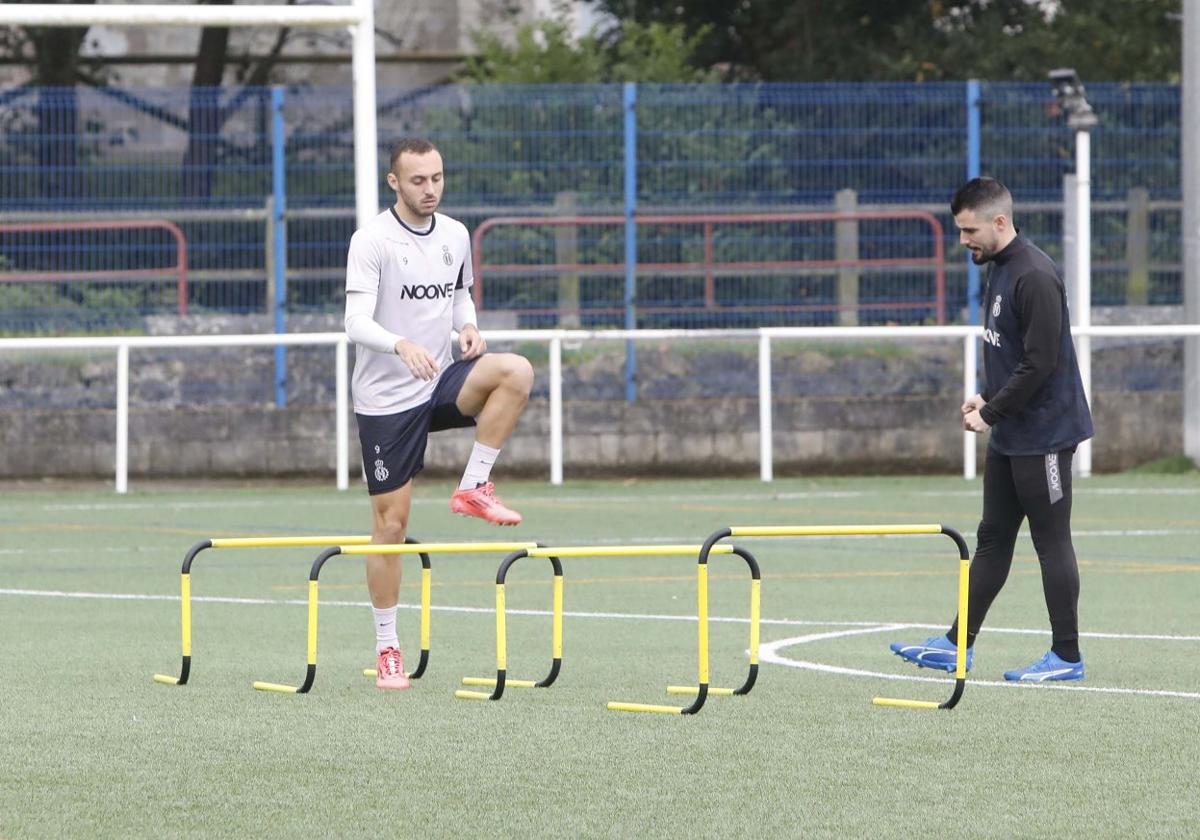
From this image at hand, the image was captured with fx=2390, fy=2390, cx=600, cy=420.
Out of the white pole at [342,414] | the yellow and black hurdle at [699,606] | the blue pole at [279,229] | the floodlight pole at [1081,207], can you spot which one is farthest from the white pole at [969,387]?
the yellow and black hurdle at [699,606]

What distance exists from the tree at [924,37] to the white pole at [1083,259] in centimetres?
760

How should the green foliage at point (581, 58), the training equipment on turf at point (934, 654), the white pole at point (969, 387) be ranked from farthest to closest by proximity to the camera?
the green foliage at point (581, 58)
the white pole at point (969, 387)
the training equipment on turf at point (934, 654)

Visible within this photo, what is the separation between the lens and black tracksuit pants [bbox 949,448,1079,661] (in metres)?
8.88

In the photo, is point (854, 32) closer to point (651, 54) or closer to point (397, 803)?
point (651, 54)

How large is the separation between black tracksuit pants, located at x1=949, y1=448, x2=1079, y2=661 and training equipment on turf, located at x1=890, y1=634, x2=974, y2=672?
0.18ft

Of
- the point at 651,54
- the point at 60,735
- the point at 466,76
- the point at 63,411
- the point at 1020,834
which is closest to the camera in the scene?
the point at 1020,834

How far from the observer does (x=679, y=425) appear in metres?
20.4

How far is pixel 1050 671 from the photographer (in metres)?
8.80

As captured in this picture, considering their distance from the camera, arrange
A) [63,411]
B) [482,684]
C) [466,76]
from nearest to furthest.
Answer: [482,684], [63,411], [466,76]

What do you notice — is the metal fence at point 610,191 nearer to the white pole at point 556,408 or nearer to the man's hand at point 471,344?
the white pole at point 556,408

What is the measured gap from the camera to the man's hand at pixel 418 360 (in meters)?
8.23

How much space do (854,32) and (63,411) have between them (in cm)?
1230

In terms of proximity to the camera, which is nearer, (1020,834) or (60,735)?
(1020,834)

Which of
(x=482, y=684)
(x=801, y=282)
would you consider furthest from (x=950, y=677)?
(x=801, y=282)
